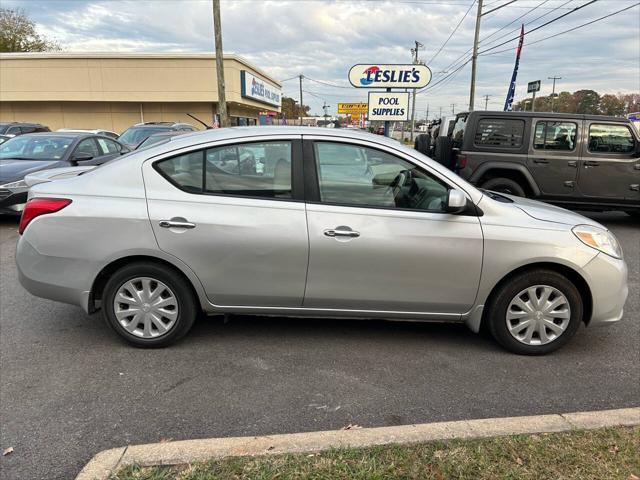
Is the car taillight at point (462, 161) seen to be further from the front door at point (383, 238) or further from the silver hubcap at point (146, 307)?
the silver hubcap at point (146, 307)

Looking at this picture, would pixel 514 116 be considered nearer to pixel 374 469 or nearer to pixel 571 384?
pixel 571 384

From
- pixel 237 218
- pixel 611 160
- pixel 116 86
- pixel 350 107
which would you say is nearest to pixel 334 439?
pixel 237 218

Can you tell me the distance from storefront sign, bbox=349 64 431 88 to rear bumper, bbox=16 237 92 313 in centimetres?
1043

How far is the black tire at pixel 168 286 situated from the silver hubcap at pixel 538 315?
8.10ft

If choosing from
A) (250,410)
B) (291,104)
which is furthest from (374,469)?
(291,104)

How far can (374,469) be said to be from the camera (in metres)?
2.28

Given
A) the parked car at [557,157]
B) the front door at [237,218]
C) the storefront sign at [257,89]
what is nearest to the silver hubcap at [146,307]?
the front door at [237,218]

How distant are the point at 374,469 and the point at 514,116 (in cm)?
734

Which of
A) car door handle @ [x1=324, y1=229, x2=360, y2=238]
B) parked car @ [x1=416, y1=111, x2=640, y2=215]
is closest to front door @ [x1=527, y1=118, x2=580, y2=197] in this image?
parked car @ [x1=416, y1=111, x2=640, y2=215]

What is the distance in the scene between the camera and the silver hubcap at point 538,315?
140 inches

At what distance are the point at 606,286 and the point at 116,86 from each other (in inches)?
1259

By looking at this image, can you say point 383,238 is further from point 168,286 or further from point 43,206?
point 43,206

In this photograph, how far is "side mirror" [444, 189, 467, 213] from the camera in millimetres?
3340

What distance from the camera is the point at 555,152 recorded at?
8.09 m
